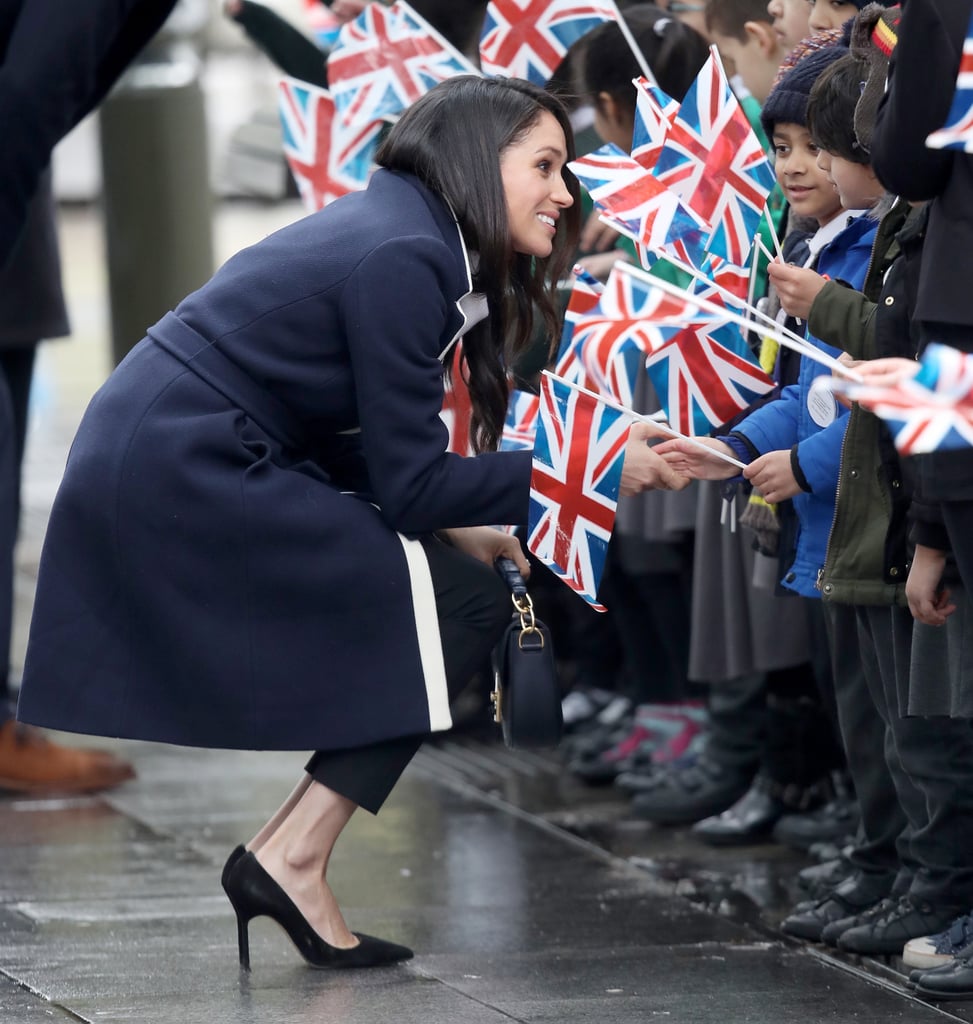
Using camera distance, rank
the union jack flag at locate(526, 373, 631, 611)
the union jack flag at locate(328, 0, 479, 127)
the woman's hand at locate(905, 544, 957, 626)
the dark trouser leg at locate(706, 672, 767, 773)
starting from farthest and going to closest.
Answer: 1. the union jack flag at locate(328, 0, 479, 127)
2. the dark trouser leg at locate(706, 672, 767, 773)
3. the union jack flag at locate(526, 373, 631, 611)
4. the woman's hand at locate(905, 544, 957, 626)

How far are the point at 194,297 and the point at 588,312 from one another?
0.71 metres

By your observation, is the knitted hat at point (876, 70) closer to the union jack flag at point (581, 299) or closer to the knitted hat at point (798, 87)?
the knitted hat at point (798, 87)

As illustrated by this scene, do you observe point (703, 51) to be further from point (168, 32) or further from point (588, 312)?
point (168, 32)

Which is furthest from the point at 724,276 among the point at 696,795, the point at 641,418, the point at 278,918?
the point at 696,795

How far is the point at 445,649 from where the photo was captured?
12.5 feet

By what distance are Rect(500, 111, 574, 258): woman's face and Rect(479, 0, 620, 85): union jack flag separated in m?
1.03

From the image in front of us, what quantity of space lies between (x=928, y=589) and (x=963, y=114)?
839 mm

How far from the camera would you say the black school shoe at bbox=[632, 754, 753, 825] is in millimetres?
5082

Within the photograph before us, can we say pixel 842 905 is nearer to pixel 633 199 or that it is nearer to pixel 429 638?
pixel 429 638

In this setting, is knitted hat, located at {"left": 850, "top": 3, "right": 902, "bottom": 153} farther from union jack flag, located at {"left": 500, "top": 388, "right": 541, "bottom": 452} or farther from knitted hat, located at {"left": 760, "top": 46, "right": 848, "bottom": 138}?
union jack flag, located at {"left": 500, "top": 388, "right": 541, "bottom": 452}

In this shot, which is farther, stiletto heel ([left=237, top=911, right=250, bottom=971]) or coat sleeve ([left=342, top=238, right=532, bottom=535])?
stiletto heel ([left=237, top=911, right=250, bottom=971])

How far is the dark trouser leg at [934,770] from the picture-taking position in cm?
384

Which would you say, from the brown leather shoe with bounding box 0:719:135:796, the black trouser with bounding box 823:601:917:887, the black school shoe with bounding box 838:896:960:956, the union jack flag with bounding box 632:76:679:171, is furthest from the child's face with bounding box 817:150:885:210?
the brown leather shoe with bounding box 0:719:135:796

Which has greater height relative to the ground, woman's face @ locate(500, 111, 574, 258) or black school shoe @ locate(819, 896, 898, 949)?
woman's face @ locate(500, 111, 574, 258)
